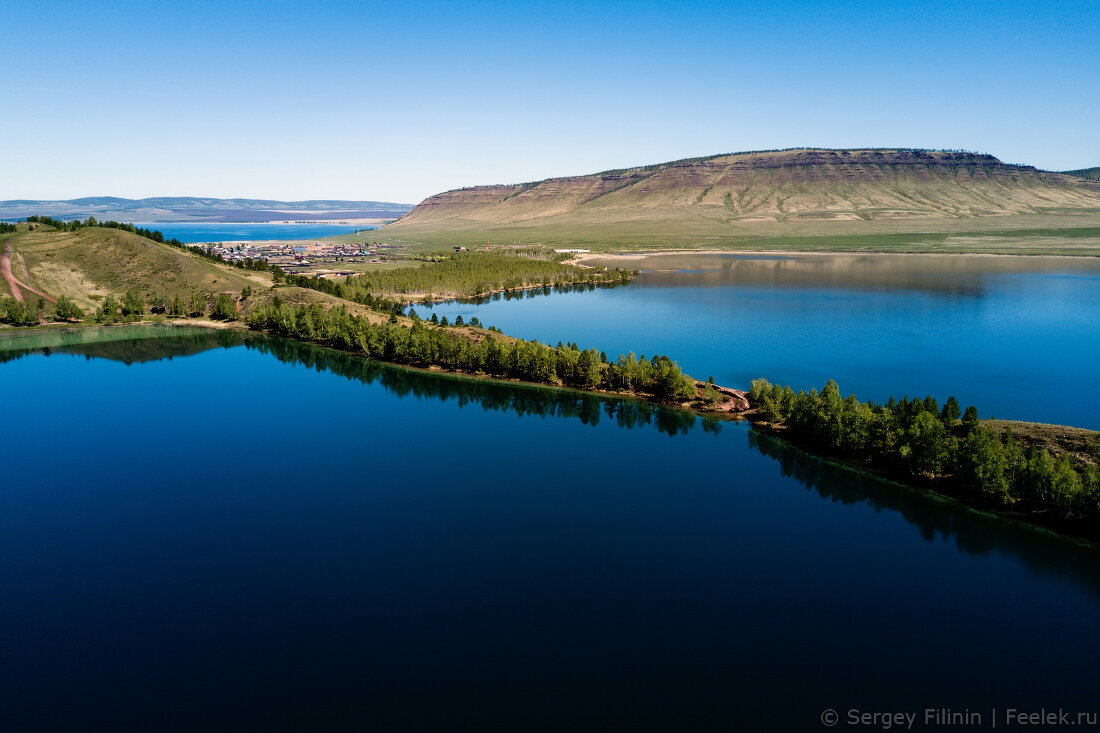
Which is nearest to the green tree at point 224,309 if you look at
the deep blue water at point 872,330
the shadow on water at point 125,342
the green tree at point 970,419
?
the shadow on water at point 125,342

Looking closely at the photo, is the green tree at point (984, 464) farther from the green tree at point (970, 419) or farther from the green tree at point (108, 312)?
the green tree at point (108, 312)

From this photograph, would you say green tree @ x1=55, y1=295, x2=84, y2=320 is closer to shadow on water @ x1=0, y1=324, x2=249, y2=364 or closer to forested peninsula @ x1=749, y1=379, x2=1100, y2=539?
shadow on water @ x1=0, y1=324, x2=249, y2=364

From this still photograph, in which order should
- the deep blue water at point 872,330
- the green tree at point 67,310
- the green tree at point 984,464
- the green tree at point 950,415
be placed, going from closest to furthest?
1. the green tree at point 984,464
2. the green tree at point 950,415
3. the deep blue water at point 872,330
4. the green tree at point 67,310

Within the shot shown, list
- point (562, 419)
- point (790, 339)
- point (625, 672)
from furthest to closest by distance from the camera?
point (790, 339)
point (562, 419)
point (625, 672)

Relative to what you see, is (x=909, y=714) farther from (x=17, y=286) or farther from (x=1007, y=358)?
(x=17, y=286)

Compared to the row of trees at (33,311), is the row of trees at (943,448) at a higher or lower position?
lower

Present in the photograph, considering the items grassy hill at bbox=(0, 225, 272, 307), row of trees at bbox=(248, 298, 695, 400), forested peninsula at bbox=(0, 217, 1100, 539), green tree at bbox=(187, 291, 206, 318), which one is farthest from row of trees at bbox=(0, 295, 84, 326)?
row of trees at bbox=(248, 298, 695, 400)

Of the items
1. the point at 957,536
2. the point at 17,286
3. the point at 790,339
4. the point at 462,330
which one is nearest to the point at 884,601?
the point at 957,536
